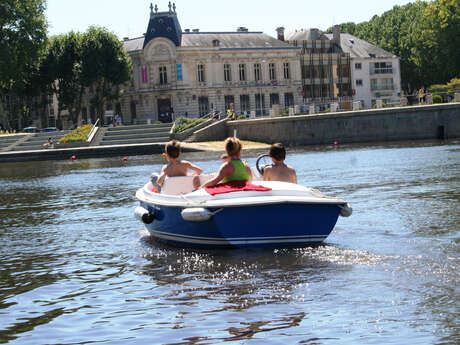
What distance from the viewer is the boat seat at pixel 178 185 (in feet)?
40.8

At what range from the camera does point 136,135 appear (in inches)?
2366

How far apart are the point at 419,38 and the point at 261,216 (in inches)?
3446

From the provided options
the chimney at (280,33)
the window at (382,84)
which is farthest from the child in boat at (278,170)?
the window at (382,84)

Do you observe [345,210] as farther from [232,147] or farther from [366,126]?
[366,126]

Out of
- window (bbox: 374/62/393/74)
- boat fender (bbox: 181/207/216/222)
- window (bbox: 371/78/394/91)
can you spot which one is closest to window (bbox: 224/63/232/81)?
window (bbox: 374/62/393/74)

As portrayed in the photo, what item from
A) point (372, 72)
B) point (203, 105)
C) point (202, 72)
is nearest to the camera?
point (202, 72)

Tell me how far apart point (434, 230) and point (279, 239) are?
9.60 feet

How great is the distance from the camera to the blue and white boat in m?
10.3

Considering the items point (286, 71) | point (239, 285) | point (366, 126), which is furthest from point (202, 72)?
point (239, 285)

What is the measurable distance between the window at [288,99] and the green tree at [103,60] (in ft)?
66.2

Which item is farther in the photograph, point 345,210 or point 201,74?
point 201,74

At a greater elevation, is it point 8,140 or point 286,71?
point 286,71

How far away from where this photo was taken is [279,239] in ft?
35.2

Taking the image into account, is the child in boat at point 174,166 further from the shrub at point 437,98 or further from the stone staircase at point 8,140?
the stone staircase at point 8,140
